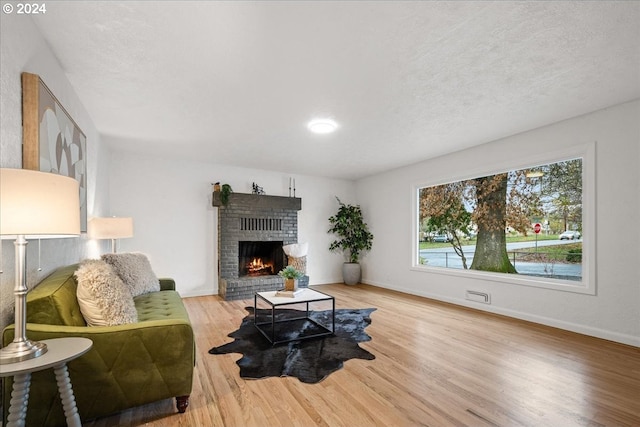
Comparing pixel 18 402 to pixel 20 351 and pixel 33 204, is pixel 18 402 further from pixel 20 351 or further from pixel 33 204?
pixel 33 204

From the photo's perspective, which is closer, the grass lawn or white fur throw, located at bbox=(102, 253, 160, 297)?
white fur throw, located at bbox=(102, 253, 160, 297)

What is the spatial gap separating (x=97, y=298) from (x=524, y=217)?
478cm

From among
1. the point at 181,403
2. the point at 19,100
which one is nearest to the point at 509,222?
the point at 181,403

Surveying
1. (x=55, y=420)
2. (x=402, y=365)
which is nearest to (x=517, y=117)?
(x=402, y=365)

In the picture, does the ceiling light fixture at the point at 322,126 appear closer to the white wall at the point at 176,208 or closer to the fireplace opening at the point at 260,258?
the white wall at the point at 176,208

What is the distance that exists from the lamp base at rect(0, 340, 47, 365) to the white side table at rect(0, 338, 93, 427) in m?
0.02

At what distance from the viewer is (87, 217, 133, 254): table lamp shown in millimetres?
3363

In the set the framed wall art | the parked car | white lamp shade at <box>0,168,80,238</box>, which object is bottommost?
the parked car

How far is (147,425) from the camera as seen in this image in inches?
73.5

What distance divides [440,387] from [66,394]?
2283 mm

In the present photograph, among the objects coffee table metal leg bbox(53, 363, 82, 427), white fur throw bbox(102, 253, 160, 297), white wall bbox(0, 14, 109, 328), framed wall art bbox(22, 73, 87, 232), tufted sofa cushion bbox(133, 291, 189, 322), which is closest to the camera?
coffee table metal leg bbox(53, 363, 82, 427)

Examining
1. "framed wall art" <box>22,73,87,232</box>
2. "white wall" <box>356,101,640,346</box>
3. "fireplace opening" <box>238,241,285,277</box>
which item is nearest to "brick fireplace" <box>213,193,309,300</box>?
"fireplace opening" <box>238,241,285,277</box>

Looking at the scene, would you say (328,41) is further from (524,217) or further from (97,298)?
(524,217)

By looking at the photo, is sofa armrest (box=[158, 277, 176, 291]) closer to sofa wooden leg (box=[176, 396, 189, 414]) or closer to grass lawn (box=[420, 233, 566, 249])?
sofa wooden leg (box=[176, 396, 189, 414])
